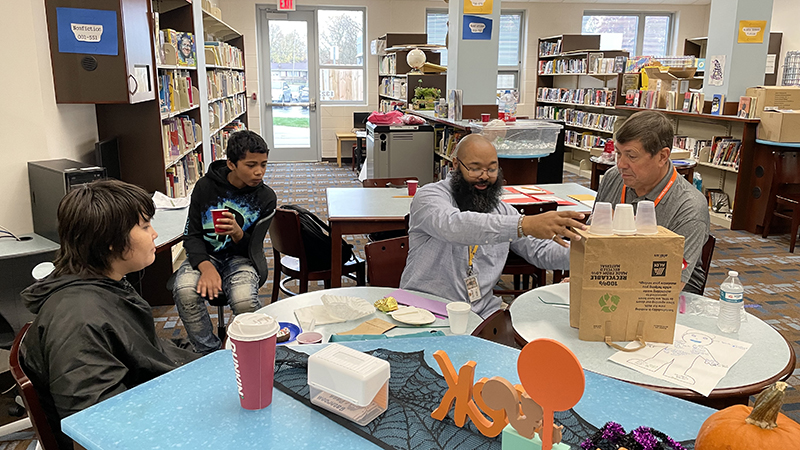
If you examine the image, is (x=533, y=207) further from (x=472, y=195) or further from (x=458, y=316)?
(x=458, y=316)

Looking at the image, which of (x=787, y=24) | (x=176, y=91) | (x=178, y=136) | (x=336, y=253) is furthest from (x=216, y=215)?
(x=787, y=24)

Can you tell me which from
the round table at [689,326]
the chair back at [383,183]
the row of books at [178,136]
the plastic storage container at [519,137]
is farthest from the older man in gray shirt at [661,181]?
the row of books at [178,136]

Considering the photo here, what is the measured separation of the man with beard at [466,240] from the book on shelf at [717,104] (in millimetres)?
4761

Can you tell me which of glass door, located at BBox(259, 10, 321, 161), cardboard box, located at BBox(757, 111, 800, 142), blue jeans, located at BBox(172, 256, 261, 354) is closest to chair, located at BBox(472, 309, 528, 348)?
blue jeans, located at BBox(172, 256, 261, 354)

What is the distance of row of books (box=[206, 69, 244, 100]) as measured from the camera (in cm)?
692

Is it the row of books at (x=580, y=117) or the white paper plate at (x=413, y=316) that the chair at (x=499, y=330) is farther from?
the row of books at (x=580, y=117)

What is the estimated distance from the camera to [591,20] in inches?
471

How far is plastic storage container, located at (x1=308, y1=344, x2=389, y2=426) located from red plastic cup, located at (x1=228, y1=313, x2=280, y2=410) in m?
0.09

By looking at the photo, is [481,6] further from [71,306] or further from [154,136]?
[71,306]

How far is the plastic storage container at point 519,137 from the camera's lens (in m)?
4.98

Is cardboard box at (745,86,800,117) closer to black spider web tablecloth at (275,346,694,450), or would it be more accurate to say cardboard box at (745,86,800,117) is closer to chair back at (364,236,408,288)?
chair back at (364,236,408,288)

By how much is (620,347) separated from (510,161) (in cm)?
364

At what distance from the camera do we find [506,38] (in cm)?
1172

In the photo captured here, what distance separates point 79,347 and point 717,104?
6.63 meters
